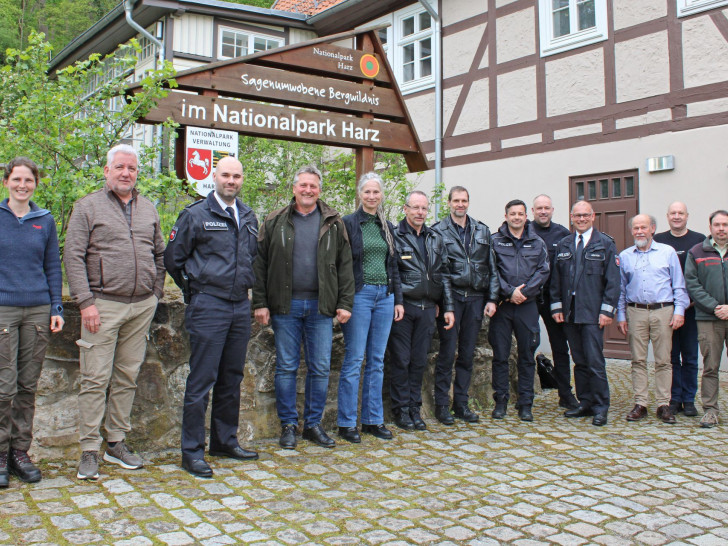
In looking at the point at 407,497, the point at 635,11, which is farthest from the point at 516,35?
the point at 407,497

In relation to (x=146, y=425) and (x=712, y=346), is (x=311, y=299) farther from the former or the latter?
(x=712, y=346)

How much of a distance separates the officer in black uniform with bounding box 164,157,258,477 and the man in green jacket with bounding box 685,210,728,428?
3640 millimetres

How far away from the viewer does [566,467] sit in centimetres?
427

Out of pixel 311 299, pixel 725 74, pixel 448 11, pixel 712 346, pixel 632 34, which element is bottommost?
Answer: pixel 712 346

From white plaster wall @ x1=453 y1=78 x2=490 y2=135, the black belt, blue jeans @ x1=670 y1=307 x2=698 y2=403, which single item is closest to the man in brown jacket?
the black belt

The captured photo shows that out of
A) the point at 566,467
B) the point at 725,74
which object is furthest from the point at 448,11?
the point at 566,467

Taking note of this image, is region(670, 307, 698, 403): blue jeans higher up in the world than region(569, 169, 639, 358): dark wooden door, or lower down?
lower down

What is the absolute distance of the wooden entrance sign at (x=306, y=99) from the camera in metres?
5.66

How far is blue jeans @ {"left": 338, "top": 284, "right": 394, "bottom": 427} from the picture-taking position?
15.6 feet

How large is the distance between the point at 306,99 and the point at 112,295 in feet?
9.86

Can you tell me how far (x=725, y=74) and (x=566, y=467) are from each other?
6297 millimetres

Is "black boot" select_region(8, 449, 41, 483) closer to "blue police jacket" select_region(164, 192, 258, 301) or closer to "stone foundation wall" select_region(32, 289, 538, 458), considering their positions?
"stone foundation wall" select_region(32, 289, 538, 458)

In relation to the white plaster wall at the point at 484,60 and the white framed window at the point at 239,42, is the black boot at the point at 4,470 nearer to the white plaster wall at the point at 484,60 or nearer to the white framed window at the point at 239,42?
the white plaster wall at the point at 484,60

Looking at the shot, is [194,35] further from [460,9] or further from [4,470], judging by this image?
[4,470]
